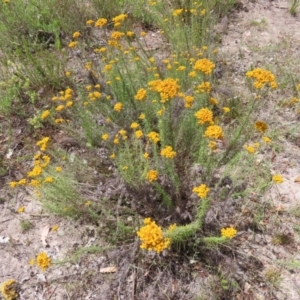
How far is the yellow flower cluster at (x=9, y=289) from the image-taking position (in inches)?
94.8

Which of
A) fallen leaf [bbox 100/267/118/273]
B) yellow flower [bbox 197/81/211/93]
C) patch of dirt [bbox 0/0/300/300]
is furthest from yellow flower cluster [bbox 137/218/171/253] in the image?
yellow flower [bbox 197/81/211/93]

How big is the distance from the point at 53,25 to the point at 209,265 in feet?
11.1

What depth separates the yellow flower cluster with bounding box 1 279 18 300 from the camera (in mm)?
2408

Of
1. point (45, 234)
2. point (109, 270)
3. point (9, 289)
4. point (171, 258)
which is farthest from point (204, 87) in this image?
point (9, 289)

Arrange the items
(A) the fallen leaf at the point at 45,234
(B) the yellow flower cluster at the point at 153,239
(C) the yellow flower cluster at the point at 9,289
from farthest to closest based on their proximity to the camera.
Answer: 1. (A) the fallen leaf at the point at 45,234
2. (C) the yellow flower cluster at the point at 9,289
3. (B) the yellow flower cluster at the point at 153,239

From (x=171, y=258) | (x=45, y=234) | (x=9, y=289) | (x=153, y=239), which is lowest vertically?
(x=9, y=289)

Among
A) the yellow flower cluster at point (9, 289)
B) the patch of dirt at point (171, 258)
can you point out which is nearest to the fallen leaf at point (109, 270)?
the patch of dirt at point (171, 258)

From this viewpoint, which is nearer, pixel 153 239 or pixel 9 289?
pixel 153 239

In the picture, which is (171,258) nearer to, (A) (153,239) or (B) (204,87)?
(A) (153,239)

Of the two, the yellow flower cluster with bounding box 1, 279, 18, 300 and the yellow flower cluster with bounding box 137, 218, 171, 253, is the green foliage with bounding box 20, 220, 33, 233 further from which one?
the yellow flower cluster with bounding box 137, 218, 171, 253

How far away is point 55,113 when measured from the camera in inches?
132

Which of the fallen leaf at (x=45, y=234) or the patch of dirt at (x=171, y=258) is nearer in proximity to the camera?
the patch of dirt at (x=171, y=258)

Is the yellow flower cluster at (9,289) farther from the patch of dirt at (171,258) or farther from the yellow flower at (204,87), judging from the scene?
the yellow flower at (204,87)

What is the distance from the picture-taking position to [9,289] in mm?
2438
